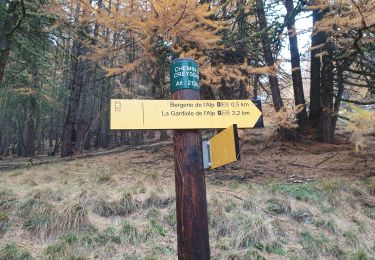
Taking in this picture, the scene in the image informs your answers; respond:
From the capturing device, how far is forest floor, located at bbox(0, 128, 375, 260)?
15.8 feet

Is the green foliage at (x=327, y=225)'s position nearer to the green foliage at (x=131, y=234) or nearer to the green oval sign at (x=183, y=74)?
the green foliage at (x=131, y=234)

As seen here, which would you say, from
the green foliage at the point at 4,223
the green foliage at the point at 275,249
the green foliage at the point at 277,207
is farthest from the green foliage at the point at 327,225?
the green foliage at the point at 4,223

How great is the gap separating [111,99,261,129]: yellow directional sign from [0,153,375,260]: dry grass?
2714 mm

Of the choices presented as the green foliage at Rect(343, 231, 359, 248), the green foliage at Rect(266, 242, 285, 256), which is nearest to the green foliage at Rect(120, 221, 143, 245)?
the green foliage at Rect(266, 242, 285, 256)

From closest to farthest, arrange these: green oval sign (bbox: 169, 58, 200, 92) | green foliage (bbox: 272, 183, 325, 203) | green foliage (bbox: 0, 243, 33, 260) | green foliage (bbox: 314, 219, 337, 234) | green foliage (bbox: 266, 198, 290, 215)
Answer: green oval sign (bbox: 169, 58, 200, 92), green foliage (bbox: 0, 243, 33, 260), green foliage (bbox: 314, 219, 337, 234), green foliage (bbox: 266, 198, 290, 215), green foliage (bbox: 272, 183, 325, 203)

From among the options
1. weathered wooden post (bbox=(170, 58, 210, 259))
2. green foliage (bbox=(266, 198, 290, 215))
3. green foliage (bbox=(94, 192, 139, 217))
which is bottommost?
green foliage (bbox=(266, 198, 290, 215))

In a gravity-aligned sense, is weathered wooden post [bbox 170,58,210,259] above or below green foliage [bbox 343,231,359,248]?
above

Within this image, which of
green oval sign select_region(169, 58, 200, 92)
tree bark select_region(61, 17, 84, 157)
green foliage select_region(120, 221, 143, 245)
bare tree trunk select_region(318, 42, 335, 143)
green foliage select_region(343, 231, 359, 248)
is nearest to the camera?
green oval sign select_region(169, 58, 200, 92)

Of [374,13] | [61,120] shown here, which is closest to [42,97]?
[61,120]

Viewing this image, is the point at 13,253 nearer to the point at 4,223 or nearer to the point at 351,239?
the point at 4,223

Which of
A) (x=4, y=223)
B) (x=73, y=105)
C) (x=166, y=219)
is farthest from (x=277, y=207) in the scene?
(x=73, y=105)

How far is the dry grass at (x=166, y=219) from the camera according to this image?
188 inches

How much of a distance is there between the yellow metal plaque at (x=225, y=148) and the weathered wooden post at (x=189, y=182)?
121mm

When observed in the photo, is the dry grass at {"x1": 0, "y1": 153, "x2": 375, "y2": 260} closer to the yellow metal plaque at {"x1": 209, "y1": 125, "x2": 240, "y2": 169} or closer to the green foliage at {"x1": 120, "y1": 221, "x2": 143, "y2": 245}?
the green foliage at {"x1": 120, "y1": 221, "x2": 143, "y2": 245}
